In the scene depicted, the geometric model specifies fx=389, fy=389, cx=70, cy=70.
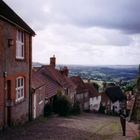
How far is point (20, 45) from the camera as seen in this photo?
24547 millimetres

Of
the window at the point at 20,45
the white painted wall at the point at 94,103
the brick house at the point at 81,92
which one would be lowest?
the white painted wall at the point at 94,103

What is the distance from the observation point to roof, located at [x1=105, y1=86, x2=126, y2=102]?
97844 millimetres

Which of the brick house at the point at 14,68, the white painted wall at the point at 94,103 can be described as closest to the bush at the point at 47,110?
the brick house at the point at 14,68

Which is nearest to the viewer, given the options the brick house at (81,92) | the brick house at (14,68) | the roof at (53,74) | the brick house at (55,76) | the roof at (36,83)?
the brick house at (14,68)

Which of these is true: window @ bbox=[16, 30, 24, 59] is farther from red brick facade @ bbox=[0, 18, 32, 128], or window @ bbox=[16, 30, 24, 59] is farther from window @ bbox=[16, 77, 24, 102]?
window @ bbox=[16, 77, 24, 102]

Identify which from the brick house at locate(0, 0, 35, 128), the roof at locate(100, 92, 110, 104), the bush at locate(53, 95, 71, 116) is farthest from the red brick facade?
the roof at locate(100, 92, 110, 104)

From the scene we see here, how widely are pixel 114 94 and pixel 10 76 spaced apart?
3127 inches

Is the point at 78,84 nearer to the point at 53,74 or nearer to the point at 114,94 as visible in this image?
the point at 53,74

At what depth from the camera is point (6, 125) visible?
2095 centimetres

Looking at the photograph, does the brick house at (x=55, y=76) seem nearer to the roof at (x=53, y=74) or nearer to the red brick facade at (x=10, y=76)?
the roof at (x=53, y=74)

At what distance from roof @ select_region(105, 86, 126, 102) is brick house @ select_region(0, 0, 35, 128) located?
237ft

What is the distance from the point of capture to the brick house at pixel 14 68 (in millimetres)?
A: 20141

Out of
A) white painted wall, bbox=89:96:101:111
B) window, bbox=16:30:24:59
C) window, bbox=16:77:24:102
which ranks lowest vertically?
white painted wall, bbox=89:96:101:111

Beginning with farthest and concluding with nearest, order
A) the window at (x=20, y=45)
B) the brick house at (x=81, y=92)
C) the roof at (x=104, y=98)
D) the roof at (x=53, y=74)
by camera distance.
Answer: the roof at (x=104, y=98) < the brick house at (x=81, y=92) < the roof at (x=53, y=74) < the window at (x=20, y=45)
